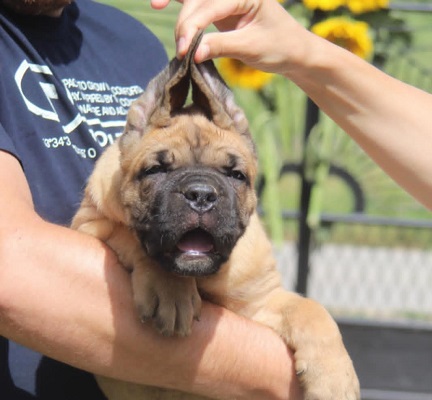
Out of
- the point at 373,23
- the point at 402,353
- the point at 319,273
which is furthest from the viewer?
the point at 319,273

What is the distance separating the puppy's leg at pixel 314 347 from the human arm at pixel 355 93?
1.68 ft

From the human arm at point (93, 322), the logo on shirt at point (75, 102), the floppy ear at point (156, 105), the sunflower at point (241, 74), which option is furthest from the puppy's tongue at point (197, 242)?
the sunflower at point (241, 74)

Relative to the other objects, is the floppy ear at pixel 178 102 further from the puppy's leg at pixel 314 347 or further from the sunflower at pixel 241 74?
the sunflower at pixel 241 74

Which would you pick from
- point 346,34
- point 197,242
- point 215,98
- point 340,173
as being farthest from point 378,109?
point 340,173

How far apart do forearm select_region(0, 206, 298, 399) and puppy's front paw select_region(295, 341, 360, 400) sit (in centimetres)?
10

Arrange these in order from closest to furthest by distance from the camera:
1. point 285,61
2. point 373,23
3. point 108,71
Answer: point 285,61 → point 108,71 → point 373,23

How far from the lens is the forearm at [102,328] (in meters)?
2.23

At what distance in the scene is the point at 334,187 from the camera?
557 centimetres

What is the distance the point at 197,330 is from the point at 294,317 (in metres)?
0.43

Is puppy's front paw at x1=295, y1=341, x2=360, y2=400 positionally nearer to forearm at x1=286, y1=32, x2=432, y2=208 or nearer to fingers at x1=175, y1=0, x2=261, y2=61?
forearm at x1=286, y1=32, x2=432, y2=208

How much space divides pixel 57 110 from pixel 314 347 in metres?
1.05

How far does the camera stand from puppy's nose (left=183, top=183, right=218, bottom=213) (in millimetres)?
2430

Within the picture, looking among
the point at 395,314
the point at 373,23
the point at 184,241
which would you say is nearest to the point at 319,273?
the point at 395,314

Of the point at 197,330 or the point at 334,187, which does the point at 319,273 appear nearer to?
the point at 334,187
